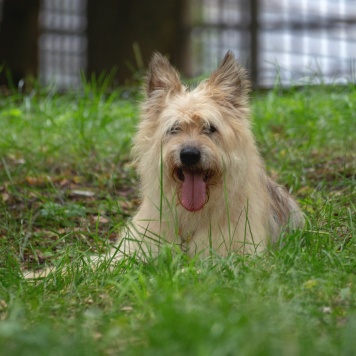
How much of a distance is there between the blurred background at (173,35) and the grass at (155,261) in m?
5.89

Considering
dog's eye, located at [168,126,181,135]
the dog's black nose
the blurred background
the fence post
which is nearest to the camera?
the dog's black nose

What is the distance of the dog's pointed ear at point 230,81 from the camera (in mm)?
5480

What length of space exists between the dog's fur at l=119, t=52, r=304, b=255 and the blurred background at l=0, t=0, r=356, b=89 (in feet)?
27.4

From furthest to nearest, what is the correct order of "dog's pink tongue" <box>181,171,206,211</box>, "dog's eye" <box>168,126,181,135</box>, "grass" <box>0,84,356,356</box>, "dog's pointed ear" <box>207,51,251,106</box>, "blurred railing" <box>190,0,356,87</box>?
"blurred railing" <box>190,0,356,87</box> → "dog's pointed ear" <box>207,51,251,106</box> → "dog's eye" <box>168,126,181,135</box> → "dog's pink tongue" <box>181,171,206,211</box> → "grass" <box>0,84,356,356</box>

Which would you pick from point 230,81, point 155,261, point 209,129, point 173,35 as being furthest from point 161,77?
point 173,35

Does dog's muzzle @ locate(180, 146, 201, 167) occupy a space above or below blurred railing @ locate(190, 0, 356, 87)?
below

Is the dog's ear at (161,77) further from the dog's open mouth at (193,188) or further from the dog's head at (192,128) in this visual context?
the dog's open mouth at (193,188)

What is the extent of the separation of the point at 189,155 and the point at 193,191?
0.84ft

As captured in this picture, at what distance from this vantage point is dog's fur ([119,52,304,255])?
199 inches

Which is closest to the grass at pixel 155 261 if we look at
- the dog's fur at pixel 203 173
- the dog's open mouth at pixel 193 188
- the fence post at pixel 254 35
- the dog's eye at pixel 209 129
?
the dog's fur at pixel 203 173

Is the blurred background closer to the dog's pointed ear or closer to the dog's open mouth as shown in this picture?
the dog's pointed ear

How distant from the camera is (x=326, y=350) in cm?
312

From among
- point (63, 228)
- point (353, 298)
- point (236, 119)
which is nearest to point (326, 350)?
point (353, 298)

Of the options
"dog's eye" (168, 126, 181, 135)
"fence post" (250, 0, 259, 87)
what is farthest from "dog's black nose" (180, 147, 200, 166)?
"fence post" (250, 0, 259, 87)
